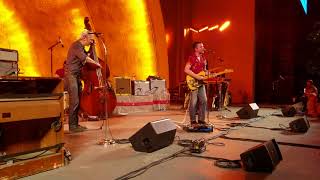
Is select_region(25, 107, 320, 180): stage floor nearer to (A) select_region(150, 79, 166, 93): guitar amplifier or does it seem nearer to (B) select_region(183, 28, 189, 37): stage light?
(A) select_region(150, 79, 166, 93): guitar amplifier

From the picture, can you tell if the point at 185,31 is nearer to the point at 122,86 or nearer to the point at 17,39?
the point at 122,86

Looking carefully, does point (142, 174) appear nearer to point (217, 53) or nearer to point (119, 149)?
point (119, 149)

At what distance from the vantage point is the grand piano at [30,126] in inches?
117

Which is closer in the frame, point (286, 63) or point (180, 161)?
point (180, 161)

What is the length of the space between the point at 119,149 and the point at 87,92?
3111mm

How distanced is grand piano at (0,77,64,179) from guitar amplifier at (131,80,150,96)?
272 inches

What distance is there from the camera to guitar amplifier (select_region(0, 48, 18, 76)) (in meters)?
3.23

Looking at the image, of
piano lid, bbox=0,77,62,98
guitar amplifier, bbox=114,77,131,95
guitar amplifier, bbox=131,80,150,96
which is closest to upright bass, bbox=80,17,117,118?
guitar amplifier, bbox=114,77,131,95

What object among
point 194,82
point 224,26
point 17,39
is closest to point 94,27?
A: point 17,39

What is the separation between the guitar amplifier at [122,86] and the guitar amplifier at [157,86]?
1.09 meters

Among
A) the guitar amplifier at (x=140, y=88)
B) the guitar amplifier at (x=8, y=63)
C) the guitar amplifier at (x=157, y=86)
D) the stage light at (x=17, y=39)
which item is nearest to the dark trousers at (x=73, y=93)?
the guitar amplifier at (x=8, y=63)

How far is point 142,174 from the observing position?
3.13 m

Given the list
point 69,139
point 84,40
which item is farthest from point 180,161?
point 84,40

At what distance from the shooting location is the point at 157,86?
1130 centimetres
